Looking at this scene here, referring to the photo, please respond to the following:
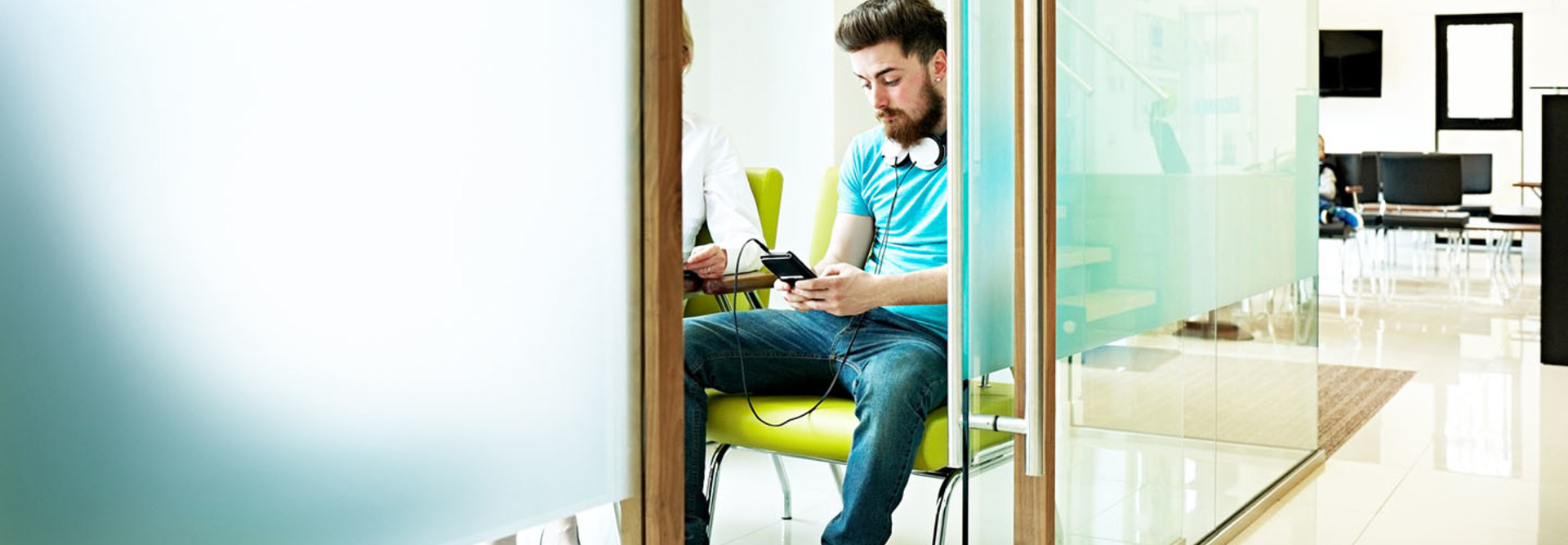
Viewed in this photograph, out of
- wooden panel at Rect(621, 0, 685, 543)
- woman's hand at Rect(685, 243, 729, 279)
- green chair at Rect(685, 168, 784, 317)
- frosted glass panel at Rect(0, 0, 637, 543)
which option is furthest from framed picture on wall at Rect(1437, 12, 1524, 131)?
Result: frosted glass panel at Rect(0, 0, 637, 543)

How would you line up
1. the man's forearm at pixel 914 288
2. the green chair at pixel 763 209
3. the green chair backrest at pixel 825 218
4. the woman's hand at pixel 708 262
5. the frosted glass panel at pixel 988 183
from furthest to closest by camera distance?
the green chair at pixel 763 209 < the green chair backrest at pixel 825 218 < the woman's hand at pixel 708 262 < the man's forearm at pixel 914 288 < the frosted glass panel at pixel 988 183

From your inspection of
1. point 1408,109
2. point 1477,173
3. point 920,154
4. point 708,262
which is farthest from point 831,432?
point 1408,109

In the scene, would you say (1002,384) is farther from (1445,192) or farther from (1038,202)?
(1445,192)

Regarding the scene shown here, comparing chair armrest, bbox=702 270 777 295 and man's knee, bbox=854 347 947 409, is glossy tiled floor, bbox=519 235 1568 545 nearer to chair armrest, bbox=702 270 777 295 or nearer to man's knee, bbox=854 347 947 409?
man's knee, bbox=854 347 947 409

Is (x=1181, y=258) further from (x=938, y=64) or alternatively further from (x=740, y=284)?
Result: (x=740, y=284)

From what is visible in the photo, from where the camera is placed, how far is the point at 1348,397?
498 cm

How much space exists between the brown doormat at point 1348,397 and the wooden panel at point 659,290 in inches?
120

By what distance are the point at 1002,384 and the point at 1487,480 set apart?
2049mm

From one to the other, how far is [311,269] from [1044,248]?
1.29 meters

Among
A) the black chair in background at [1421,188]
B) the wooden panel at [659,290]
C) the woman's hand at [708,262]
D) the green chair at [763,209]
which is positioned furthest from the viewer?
the black chair in background at [1421,188]

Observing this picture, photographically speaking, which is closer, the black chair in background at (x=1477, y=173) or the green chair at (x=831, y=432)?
the green chair at (x=831, y=432)

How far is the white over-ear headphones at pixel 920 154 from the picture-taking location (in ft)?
7.75

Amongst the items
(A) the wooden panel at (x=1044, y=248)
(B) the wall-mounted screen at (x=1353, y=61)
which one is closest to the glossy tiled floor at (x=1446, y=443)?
(A) the wooden panel at (x=1044, y=248)

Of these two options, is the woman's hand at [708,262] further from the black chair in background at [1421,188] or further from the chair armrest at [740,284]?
the black chair in background at [1421,188]
